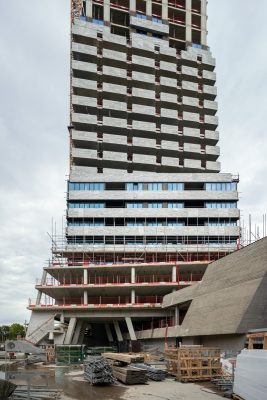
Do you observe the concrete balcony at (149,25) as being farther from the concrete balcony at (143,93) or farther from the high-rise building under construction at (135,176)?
the concrete balcony at (143,93)

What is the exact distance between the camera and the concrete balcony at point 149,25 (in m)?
88.2

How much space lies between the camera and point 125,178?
240ft

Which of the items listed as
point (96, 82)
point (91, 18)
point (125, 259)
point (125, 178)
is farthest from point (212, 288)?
point (91, 18)

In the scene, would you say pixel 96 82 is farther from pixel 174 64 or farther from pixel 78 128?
pixel 174 64

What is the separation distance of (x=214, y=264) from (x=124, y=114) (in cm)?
5093

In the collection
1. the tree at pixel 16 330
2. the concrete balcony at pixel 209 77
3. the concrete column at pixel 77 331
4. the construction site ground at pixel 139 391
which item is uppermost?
the concrete balcony at pixel 209 77

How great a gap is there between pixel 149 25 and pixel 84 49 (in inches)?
597

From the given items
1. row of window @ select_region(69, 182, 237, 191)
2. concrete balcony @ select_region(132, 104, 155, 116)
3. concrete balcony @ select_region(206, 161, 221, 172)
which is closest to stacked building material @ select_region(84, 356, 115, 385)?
row of window @ select_region(69, 182, 237, 191)

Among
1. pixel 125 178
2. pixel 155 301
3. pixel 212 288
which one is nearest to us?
pixel 212 288

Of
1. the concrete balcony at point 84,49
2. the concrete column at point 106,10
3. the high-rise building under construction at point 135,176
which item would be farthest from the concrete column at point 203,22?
the concrete balcony at point 84,49

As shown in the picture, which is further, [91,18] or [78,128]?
[91,18]

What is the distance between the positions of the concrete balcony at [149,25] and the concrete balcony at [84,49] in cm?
1088

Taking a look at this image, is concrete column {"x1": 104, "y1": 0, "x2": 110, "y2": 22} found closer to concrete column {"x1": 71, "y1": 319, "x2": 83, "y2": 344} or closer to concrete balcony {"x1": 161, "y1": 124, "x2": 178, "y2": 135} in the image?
concrete balcony {"x1": 161, "y1": 124, "x2": 178, "y2": 135}

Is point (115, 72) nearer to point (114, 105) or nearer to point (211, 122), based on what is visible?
point (114, 105)
